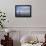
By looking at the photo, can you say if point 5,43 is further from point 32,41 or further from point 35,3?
point 35,3

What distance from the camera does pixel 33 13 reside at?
12.3ft

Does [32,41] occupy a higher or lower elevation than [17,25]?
lower

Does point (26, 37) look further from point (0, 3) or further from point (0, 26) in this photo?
point (0, 3)

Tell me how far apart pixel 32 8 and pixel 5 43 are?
1.16 meters

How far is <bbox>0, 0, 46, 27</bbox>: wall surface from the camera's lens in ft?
12.3

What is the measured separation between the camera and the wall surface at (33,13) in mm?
3736

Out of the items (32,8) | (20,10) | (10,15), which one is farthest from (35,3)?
(10,15)

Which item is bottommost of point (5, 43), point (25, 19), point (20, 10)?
point (5, 43)

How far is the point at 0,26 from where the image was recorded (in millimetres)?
3652

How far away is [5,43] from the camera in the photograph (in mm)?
3539

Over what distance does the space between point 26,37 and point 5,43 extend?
1.83 feet

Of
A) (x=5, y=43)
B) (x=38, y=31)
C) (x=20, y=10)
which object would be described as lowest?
(x=5, y=43)

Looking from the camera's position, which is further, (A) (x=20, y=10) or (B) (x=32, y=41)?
(A) (x=20, y=10)

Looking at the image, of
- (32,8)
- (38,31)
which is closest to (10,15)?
(32,8)
